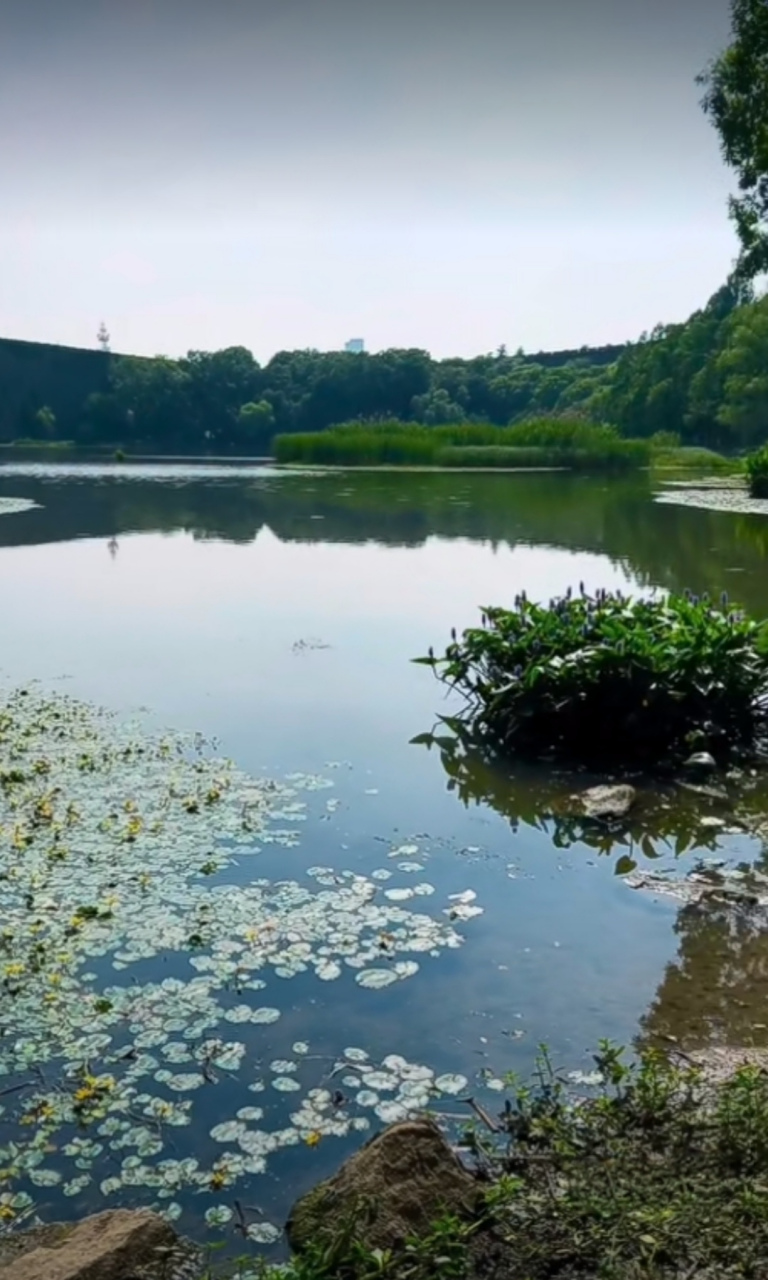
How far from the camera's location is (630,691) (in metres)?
6.39

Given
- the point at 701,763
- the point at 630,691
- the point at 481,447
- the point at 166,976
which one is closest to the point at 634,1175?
the point at 166,976

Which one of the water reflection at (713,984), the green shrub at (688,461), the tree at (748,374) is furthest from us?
the tree at (748,374)

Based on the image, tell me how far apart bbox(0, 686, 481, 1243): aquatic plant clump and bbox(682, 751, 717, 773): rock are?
1964mm

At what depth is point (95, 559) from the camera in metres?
15.1

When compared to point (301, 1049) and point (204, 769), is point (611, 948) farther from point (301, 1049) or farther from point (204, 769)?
point (204, 769)

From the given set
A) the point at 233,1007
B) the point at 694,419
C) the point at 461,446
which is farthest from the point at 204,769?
the point at 694,419

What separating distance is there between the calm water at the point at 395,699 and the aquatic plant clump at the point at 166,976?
98 mm

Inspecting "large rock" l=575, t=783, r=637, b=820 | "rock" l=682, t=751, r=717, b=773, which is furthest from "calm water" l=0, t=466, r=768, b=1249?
"rock" l=682, t=751, r=717, b=773

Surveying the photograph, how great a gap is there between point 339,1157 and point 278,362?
9551 centimetres

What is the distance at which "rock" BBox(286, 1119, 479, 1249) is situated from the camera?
95.0 inches

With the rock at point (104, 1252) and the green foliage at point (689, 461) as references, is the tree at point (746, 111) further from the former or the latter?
the green foliage at point (689, 461)

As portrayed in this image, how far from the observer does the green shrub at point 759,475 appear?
26.7 m

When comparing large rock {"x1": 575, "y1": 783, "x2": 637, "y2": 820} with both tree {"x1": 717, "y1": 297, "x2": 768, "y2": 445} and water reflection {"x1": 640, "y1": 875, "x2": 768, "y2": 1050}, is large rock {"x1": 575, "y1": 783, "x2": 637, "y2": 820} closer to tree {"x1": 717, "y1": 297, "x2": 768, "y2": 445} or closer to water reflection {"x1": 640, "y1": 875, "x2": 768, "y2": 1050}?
water reflection {"x1": 640, "y1": 875, "x2": 768, "y2": 1050}

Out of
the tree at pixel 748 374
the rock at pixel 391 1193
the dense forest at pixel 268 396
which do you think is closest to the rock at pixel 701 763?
the rock at pixel 391 1193
